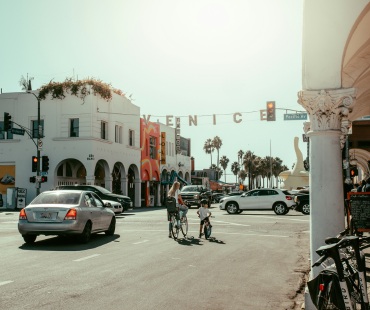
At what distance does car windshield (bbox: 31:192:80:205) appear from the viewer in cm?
1333

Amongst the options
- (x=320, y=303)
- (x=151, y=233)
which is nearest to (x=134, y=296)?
(x=320, y=303)

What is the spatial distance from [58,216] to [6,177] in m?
28.9

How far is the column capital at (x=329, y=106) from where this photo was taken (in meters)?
6.61

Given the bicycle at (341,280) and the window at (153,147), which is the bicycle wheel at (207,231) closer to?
the bicycle at (341,280)

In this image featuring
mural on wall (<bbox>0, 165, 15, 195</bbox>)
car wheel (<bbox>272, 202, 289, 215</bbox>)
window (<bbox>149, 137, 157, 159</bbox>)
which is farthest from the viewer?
window (<bbox>149, 137, 157, 159</bbox>)

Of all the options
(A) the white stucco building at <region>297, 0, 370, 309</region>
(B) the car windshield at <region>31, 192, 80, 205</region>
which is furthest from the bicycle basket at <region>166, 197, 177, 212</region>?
(A) the white stucco building at <region>297, 0, 370, 309</region>

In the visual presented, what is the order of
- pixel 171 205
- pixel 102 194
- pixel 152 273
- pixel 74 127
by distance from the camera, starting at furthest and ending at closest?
pixel 74 127, pixel 102 194, pixel 171 205, pixel 152 273

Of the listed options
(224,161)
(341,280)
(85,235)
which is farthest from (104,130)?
(224,161)

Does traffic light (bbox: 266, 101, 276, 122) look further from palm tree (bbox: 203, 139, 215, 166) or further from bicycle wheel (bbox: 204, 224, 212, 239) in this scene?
palm tree (bbox: 203, 139, 215, 166)

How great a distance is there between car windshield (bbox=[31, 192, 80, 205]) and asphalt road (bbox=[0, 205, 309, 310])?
1.18 meters

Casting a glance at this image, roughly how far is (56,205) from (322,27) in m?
8.89

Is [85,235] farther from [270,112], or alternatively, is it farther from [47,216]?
[270,112]

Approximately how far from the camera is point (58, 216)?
12.7 meters

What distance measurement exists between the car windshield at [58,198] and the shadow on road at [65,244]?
115cm
